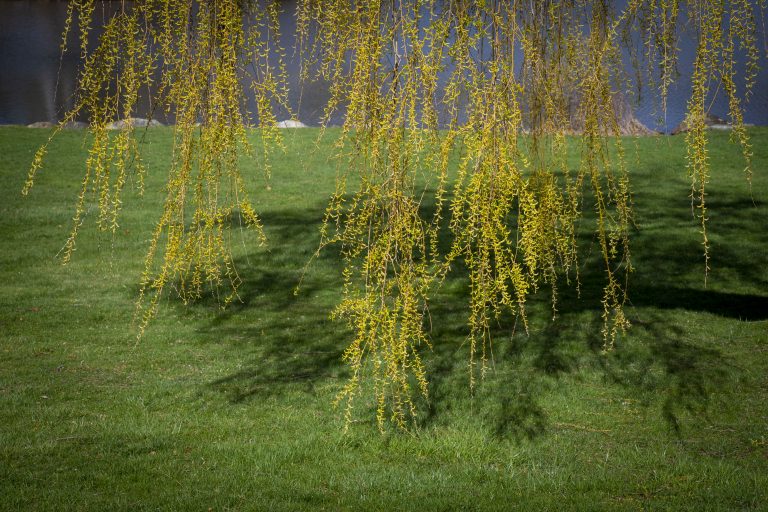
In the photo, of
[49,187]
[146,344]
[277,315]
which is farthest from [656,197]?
[49,187]

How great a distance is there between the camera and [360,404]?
22.0ft

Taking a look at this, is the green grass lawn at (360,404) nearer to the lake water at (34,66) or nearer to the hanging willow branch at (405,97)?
the hanging willow branch at (405,97)

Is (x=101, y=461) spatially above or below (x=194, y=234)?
below

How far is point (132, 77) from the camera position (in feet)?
12.5

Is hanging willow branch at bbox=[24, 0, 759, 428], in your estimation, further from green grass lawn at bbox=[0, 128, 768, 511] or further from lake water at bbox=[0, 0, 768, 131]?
lake water at bbox=[0, 0, 768, 131]

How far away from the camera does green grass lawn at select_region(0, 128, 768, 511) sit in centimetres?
513

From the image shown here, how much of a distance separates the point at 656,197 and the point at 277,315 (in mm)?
9045

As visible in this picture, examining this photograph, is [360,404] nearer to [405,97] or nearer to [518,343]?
[518,343]

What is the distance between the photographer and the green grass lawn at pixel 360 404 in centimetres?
513

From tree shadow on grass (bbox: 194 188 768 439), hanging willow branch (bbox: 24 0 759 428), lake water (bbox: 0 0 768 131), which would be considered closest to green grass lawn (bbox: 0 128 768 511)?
tree shadow on grass (bbox: 194 188 768 439)

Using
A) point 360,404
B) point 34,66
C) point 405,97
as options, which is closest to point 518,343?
point 360,404

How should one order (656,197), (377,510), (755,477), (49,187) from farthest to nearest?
(49,187) < (656,197) < (755,477) < (377,510)

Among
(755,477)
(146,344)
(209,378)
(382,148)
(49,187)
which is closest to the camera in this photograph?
(382,148)

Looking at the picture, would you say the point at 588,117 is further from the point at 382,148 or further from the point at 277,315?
the point at 277,315
